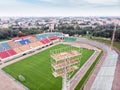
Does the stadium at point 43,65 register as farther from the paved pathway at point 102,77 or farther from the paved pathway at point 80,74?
the paved pathway at point 102,77

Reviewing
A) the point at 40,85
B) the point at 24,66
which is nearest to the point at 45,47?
the point at 24,66

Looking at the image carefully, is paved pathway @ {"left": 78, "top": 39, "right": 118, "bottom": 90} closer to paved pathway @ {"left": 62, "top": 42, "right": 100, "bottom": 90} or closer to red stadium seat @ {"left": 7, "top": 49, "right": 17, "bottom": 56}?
paved pathway @ {"left": 62, "top": 42, "right": 100, "bottom": 90}

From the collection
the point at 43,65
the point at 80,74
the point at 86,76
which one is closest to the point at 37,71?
Answer: the point at 43,65

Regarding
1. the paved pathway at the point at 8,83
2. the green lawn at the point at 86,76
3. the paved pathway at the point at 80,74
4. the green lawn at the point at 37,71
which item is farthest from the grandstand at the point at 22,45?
the green lawn at the point at 86,76

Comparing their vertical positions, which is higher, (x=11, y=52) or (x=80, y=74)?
(x=11, y=52)

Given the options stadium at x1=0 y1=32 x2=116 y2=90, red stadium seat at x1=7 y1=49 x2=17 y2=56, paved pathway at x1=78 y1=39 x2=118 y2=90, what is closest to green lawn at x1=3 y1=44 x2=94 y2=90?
stadium at x1=0 y1=32 x2=116 y2=90

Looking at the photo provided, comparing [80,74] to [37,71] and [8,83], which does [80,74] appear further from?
[8,83]

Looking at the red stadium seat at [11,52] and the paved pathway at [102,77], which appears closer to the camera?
the paved pathway at [102,77]
